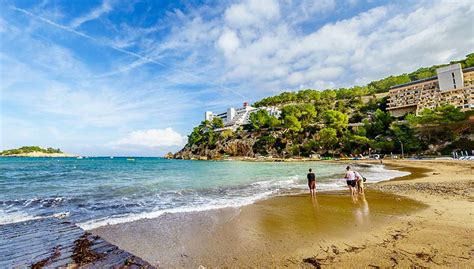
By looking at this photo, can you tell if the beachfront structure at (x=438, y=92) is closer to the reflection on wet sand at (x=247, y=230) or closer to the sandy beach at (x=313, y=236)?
the sandy beach at (x=313, y=236)

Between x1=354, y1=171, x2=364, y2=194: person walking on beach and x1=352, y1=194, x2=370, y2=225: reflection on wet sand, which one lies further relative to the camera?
x1=354, y1=171, x2=364, y2=194: person walking on beach

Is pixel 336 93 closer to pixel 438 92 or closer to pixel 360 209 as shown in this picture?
pixel 438 92

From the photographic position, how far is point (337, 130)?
7306cm

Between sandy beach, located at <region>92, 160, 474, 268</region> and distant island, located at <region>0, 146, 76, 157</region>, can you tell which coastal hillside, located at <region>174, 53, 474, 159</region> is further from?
distant island, located at <region>0, 146, 76, 157</region>

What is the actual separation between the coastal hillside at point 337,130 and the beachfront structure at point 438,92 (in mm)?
7123

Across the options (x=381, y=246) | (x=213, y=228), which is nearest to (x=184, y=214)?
(x=213, y=228)

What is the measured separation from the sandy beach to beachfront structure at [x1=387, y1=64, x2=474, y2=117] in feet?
214

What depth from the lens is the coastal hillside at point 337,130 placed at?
50375mm

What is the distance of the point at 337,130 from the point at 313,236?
7264 cm

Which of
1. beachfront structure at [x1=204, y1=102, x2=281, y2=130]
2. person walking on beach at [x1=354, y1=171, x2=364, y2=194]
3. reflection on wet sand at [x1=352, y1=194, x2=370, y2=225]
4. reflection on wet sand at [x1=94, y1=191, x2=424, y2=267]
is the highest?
beachfront structure at [x1=204, y1=102, x2=281, y2=130]

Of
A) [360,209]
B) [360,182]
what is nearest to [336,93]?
[360,182]

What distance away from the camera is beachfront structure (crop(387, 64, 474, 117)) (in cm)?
5872

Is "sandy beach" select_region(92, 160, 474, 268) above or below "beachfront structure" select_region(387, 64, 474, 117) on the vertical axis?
below

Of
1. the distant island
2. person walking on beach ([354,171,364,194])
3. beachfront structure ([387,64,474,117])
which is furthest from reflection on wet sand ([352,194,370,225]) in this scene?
the distant island
